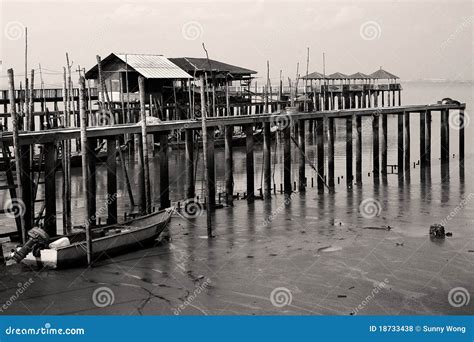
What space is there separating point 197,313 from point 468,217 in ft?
40.8

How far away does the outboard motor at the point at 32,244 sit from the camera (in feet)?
54.4

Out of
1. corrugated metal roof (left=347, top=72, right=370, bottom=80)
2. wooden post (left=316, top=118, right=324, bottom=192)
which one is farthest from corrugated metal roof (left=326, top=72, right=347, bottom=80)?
wooden post (left=316, top=118, right=324, bottom=192)

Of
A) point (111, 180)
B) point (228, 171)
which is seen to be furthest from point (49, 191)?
point (228, 171)

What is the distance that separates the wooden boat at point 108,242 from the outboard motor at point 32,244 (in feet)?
0.49

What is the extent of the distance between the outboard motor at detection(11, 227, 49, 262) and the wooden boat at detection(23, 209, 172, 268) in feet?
0.49

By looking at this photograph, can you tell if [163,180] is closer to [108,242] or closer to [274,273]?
[108,242]

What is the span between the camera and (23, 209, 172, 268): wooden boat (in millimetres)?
16750

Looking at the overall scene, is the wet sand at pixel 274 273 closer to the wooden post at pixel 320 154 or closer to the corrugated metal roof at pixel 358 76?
the wooden post at pixel 320 154

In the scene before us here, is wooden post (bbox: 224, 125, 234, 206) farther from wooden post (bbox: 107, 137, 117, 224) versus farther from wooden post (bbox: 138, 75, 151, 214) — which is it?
wooden post (bbox: 107, 137, 117, 224)

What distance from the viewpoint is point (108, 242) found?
17922mm

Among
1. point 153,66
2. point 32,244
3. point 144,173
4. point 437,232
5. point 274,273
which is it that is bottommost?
point 274,273

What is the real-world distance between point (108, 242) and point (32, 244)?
197 cm

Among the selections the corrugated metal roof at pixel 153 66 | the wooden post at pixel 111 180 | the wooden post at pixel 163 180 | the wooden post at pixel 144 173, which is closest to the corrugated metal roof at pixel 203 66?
the corrugated metal roof at pixel 153 66

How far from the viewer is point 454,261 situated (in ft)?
56.8
